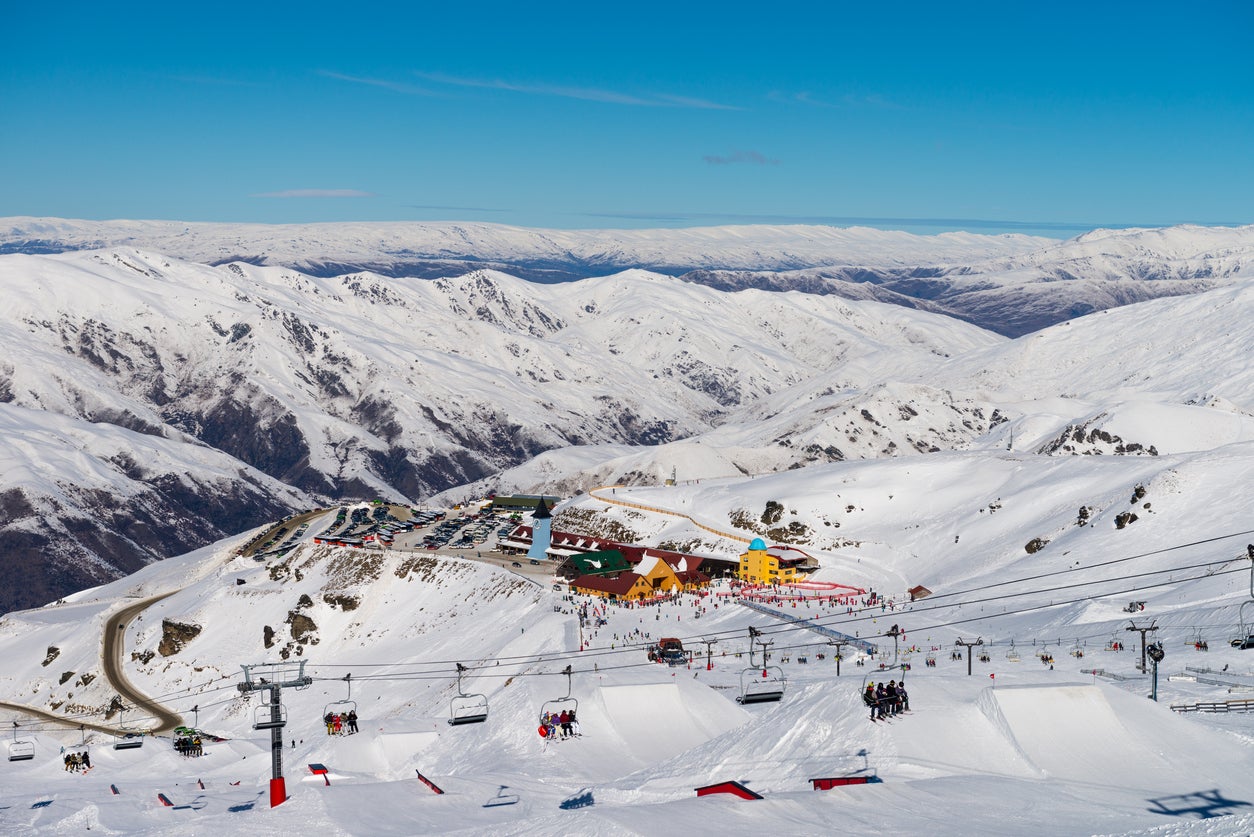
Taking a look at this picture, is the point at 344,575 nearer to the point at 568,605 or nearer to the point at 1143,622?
the point at 568,605

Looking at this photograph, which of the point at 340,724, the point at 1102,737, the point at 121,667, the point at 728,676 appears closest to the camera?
the point at 1102,737

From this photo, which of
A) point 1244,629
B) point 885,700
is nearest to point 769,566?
point 1244,629

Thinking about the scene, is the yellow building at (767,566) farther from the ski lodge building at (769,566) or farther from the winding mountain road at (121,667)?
the winding mountain road at (121,667)

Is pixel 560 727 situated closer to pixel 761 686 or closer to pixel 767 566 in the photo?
pixel 761 686

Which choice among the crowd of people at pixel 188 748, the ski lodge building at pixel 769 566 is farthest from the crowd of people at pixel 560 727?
the ski lodge building at pixel 769 566

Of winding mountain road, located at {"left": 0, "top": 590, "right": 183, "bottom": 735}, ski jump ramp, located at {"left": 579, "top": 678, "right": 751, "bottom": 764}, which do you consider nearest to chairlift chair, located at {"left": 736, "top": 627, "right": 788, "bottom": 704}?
ski jump ramp, located at {"left": 579, "top": 678, "right": 751, "bottom": 764}

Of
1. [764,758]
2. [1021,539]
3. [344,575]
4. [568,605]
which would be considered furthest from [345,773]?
[1021,539]

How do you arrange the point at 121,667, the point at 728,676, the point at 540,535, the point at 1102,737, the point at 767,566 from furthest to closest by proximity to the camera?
the point at 540,535
the point at 121,667
the point at 767,566
the point at 728,676
the point at 1102,737
